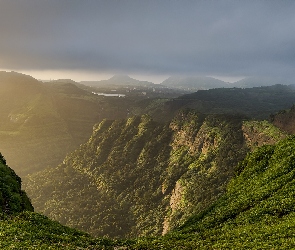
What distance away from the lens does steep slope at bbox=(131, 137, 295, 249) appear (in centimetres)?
3538

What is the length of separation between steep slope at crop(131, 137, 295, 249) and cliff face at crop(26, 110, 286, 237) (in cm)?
3376

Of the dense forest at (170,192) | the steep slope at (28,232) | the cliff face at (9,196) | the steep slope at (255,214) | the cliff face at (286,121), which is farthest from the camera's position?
the cliff face at (286,121)

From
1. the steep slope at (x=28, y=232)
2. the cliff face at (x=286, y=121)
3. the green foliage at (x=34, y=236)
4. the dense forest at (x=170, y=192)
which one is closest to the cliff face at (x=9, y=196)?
the steep slope at (x=28, y=232)

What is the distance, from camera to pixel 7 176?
6153 cm

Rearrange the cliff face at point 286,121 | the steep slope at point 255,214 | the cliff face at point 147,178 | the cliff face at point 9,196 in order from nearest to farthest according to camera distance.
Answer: the steep slope at point 255,214
the cliff face at point 9,196
the cliff face at point 147,178
the cliff face at point 286,121

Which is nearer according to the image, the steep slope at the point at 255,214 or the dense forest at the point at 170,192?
the steep slope at the point at 255,214

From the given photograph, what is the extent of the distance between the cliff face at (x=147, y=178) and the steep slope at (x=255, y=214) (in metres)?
A: 33.8

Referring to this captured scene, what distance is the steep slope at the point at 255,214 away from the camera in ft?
116

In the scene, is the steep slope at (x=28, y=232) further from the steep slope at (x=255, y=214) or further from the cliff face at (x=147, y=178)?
the cliff face at (x=147, y=178)

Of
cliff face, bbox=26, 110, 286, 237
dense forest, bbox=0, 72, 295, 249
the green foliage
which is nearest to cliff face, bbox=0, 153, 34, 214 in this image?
dense forest, bbox=0, 72, 295, 249

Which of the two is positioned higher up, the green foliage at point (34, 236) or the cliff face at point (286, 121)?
the cliff face at point (286, 121)

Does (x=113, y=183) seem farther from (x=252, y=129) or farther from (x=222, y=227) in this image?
(x=222, y=227)

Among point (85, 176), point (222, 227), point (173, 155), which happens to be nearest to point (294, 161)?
point (222, 227)

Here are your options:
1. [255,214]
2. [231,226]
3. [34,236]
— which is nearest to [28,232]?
[34,236]
